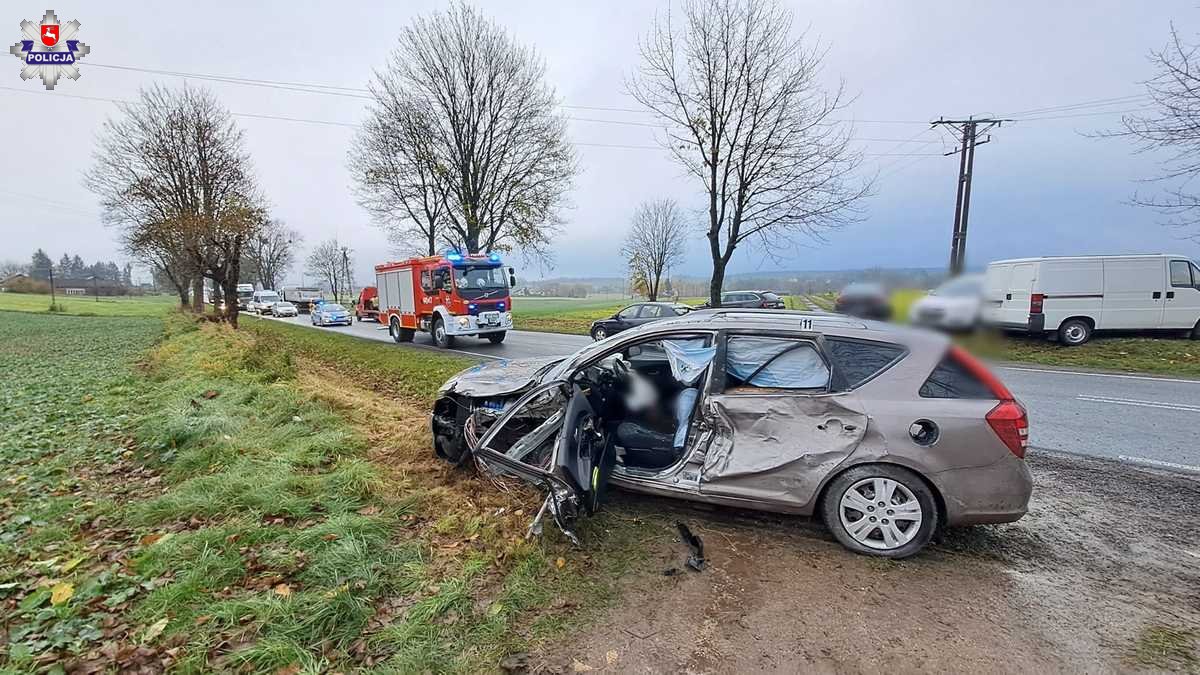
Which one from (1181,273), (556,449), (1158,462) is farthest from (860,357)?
(1181,273)

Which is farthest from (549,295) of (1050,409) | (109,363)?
(1050,409)

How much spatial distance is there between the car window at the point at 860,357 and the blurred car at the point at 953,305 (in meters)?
0.95

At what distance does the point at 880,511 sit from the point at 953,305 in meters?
1.56

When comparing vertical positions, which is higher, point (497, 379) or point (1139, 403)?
point (497, 379)

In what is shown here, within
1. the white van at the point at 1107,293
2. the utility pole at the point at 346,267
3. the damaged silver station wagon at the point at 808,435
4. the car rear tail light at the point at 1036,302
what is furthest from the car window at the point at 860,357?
the utility pole at the point at 346,267

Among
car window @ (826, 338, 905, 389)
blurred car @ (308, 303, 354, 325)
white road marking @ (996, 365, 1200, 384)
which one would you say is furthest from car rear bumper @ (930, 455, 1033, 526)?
blurred car @ (308, 303, 354, 325)

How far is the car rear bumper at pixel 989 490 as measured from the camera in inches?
109

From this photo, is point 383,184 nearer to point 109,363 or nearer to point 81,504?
point 109,363

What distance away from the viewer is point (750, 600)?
2.60 meters

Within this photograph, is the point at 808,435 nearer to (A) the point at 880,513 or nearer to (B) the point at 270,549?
(A) the point at 880,513

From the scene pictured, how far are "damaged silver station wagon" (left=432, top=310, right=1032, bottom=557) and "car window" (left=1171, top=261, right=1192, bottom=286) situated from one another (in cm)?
1420

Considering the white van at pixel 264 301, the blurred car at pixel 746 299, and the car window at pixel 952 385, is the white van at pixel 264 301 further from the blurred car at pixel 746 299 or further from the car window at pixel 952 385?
the car window at pixel 952 385

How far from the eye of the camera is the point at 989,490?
2775 millimetres

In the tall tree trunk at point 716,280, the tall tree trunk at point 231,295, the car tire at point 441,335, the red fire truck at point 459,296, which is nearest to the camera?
the red fire truck at point 459,296
